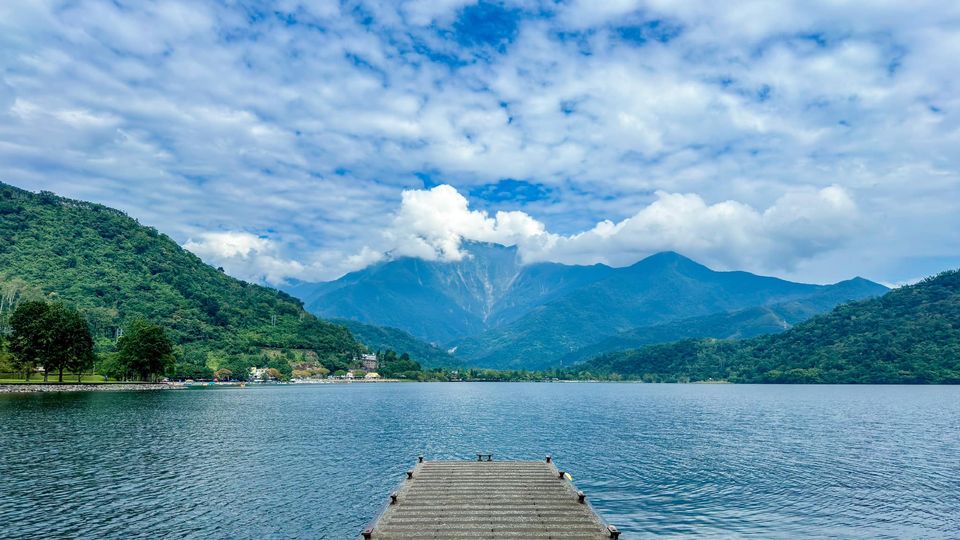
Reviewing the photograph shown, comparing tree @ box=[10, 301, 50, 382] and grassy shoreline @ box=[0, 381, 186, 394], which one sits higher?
tree @ box=[10, 301, 50, 382]

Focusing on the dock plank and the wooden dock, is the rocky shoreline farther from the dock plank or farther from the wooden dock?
the wooden dock

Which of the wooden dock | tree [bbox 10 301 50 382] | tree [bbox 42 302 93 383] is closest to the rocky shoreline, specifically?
tree [bbox 42 302 93 383]

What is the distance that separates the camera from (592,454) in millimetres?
74750

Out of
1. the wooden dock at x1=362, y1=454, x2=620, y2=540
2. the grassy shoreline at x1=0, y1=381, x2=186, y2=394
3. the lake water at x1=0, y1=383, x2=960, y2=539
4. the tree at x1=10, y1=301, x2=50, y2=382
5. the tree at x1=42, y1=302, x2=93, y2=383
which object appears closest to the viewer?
the wooden dock at x1=362, y1=454, x2=620, y2=540

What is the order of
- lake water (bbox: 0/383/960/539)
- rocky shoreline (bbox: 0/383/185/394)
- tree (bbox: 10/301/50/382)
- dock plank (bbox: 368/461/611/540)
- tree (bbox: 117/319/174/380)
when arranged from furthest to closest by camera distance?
1. tree (bbox: 117/319/174/380)
2. tree (bbox: 10/301/50/382)
3. rocky shoreline (bbox: 0/383/185/394)
4. lake water (bbox: 0/383/960/539)
5. dock plank (bbox: 368/461/611/540)

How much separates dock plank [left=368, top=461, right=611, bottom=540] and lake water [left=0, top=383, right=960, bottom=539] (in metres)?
5.17

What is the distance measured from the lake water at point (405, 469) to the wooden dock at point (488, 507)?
5133 millimetres

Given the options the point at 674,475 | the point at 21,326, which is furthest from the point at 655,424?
the point at 21,326

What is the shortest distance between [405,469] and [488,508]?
29435 millimetres

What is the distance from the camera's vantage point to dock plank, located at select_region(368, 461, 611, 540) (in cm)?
3112

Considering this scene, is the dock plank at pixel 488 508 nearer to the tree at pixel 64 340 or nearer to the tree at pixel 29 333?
the tree at pixel 64 340

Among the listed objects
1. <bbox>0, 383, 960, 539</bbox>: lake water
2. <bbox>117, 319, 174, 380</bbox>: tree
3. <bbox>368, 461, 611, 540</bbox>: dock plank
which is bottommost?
<bbox>0, 383, 960, 539</bbox>: lake water

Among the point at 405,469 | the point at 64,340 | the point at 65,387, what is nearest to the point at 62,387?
the point at 65,387

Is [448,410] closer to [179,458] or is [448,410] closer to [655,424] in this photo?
[655,424]
